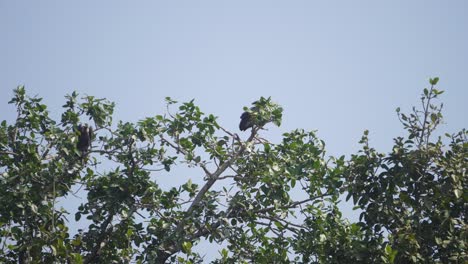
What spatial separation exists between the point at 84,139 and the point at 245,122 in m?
2.94

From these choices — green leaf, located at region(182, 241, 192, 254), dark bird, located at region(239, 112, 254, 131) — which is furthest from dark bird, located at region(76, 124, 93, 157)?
green leaf, located at region(182, 241, 192, 254)

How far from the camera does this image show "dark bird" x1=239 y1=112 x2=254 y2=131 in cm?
999

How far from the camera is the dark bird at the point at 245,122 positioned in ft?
32.8

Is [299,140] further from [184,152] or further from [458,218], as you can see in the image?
[458,218]

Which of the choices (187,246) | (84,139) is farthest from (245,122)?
(187,246)

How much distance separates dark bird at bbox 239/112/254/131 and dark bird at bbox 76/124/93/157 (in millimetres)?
2838

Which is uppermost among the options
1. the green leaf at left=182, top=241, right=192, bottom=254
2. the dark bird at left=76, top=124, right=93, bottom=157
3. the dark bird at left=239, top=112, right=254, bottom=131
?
the dark bird at left=239, top=112, right=254, bottom=131

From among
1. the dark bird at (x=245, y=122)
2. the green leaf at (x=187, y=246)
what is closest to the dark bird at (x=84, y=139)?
the dark bird at (x=245, y=122)

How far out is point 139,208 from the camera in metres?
8.91

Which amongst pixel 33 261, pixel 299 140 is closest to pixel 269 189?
pixel 299 140

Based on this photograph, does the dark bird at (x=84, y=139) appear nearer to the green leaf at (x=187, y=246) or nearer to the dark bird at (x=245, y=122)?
the dark bird at (x=245, y=122)

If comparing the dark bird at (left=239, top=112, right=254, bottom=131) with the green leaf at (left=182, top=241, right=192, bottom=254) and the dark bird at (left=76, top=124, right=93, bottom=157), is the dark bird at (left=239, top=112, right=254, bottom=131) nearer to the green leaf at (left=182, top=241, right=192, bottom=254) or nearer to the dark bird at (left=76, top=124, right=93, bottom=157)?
the dark bird at (left=76, top=124, right=93, bottom=157)

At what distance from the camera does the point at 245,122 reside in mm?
10305

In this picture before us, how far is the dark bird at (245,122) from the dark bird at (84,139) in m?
2.84
